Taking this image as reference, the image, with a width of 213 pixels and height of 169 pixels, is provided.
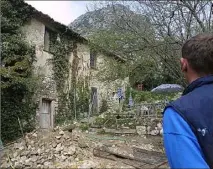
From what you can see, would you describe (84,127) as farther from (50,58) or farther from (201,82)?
(201,82)

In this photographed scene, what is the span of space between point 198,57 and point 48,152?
11.0 metres

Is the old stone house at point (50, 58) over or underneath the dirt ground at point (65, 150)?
over

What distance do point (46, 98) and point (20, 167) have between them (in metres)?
7.59

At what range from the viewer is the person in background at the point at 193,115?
1.31 meters

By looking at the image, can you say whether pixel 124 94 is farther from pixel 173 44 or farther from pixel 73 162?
pixel 73 162

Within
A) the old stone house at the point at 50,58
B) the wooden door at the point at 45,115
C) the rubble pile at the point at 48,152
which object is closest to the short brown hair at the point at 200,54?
the rubble pile at the point at 48,152

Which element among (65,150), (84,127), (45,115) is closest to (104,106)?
(45,115)

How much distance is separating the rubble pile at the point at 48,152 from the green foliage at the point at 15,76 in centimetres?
296

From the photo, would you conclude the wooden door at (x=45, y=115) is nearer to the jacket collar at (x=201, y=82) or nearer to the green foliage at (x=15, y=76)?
the green foliage at (x=15, y=76)

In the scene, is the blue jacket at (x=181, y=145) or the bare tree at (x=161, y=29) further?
the bare tree at (x=161, y=29)

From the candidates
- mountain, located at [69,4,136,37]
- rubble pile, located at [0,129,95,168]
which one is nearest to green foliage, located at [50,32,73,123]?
mountain, located at [69,4,136,37]

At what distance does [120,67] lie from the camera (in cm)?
1875

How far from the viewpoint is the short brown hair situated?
1.48m

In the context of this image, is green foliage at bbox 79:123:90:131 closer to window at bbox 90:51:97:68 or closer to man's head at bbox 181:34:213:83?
window at bbox 90:51:97:68
